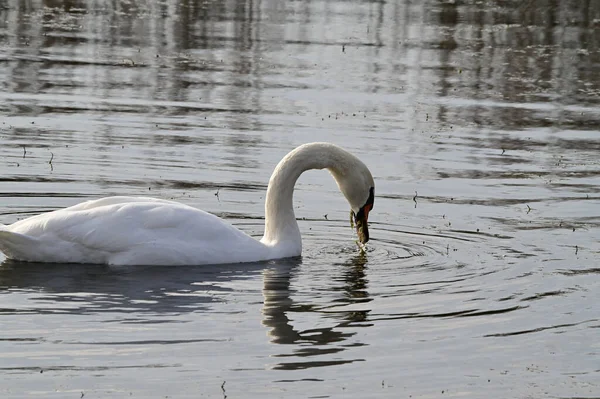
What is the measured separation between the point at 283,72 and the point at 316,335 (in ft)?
43.0

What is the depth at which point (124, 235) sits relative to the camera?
980cm

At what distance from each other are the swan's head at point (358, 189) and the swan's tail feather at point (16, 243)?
2569 millimetres

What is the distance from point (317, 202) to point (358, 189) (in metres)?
1.92

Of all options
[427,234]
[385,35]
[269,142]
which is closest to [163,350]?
[427,234]

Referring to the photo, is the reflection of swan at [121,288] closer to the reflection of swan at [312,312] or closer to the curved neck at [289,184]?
the reflection of swan at [312,312]

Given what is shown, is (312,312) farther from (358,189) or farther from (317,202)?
(317,202)

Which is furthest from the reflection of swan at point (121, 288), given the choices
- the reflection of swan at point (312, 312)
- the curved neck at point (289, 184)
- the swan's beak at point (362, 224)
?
the swan's beak at point (362, 224)

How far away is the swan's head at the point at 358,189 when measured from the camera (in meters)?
10.6

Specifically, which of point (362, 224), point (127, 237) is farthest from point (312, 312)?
point (362, 224)

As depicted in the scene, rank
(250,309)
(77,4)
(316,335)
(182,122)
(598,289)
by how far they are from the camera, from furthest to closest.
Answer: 1. (77,4)
2. (182,122)
3. (598,289)
4. (250,309)
5. (316,335)

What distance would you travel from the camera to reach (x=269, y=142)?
590 inches

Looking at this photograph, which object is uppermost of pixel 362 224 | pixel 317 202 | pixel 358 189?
pixel 358 189

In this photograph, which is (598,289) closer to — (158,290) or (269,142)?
(158,290)

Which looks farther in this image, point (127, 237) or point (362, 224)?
point (362, 224)
